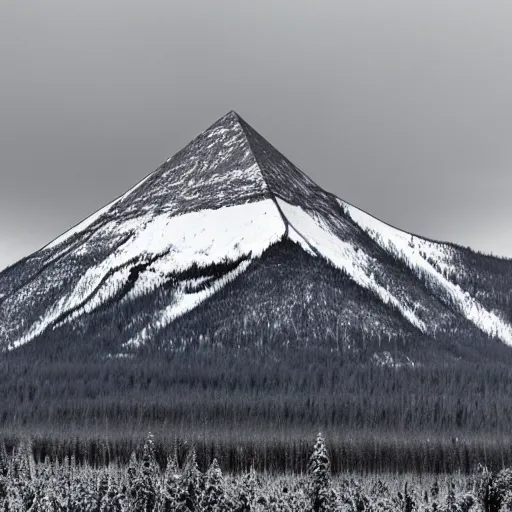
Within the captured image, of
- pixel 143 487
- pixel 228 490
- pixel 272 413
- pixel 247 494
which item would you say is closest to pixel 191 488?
pixel 228 490

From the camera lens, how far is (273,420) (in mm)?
159500

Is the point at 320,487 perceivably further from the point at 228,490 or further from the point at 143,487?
the point at 143,487

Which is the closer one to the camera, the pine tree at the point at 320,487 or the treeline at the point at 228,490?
the pine tree at the point at 320,487

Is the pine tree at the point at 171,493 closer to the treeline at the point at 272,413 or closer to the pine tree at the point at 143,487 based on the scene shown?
the pine tree at the point at 143,487

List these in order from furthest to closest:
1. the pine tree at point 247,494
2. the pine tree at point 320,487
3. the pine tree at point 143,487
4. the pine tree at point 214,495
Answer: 1. the pine tree at point 247,494
2. the pine tree at point 143,487
3. the pine tree at point 320,487
4. the pine tree at point 214,495

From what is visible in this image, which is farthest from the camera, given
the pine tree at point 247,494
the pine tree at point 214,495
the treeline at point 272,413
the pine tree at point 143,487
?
the treeline at point 272,413

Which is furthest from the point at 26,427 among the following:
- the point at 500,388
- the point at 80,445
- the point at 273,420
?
the point at 500,388

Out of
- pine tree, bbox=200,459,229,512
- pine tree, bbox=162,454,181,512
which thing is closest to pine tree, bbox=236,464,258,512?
pine tree, bbox=200,459,229,512

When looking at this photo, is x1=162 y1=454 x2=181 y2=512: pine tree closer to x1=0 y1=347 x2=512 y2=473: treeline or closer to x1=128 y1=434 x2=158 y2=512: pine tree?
x1=128 y1=434 x2=158 y2=512: pine tree

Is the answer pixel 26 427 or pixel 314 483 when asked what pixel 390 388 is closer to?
pixel 26 427

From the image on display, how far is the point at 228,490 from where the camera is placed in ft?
389

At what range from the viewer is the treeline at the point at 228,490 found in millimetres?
112875

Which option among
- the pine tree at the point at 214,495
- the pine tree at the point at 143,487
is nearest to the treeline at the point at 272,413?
the pine tree at the point at 143,487

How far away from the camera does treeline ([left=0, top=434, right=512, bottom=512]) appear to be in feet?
370
